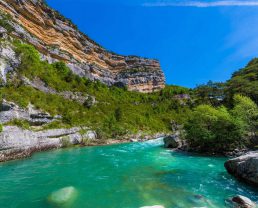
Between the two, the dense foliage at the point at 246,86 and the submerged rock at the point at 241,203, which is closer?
the submerged rock at the point at 241,203

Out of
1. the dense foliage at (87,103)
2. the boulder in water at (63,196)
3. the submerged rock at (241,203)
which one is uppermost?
the dense foliage at (87,103)

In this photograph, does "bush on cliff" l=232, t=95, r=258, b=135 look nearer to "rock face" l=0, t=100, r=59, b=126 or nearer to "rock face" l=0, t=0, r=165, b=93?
"rock face" l=0, t=100, r=59, b=126

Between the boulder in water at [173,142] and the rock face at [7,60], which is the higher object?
the rock face at [7,60]

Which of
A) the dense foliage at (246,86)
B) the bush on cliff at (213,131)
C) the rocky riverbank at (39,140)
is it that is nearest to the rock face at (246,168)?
the bush on cliff at (213,131)

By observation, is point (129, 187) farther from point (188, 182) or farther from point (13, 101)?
point (13, 101)

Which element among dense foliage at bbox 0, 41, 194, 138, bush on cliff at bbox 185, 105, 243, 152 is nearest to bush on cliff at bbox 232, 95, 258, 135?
bush on cliff at bbox 185, 105, 243, 152

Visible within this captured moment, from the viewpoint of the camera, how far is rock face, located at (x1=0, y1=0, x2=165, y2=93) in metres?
71.2

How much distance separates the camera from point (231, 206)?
12133mm

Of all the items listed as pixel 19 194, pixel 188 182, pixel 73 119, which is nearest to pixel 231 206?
pixel 188 182

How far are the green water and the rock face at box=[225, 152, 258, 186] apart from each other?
70 centimetres

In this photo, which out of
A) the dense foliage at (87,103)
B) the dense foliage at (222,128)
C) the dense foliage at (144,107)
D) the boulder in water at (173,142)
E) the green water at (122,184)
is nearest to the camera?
the green water at (122,184)

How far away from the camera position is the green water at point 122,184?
12992mm

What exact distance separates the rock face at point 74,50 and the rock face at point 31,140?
3383cm

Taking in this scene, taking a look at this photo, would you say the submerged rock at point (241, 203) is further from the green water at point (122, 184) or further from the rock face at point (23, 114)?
the rock face at point (23, 114)
